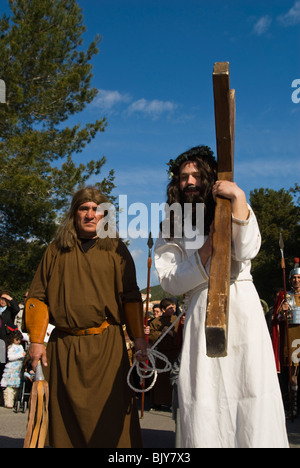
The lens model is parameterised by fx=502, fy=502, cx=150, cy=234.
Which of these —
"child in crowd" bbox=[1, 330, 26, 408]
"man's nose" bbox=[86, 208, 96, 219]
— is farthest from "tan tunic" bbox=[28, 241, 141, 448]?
"child in crowd" bbox=[1, 330, 26, 408]

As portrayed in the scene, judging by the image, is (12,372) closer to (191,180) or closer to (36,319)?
(36,319)

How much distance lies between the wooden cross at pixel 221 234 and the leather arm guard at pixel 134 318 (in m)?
1.36

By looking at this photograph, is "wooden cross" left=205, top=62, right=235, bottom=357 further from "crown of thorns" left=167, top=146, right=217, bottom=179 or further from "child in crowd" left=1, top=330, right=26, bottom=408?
"child in crowd" left=1, top=330, right=26, bottom=408

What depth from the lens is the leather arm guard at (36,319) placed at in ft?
10.9

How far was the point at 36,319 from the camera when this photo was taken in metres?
3.36

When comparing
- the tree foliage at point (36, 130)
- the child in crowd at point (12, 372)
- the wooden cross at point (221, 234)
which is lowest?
the child in crowd at point (12, 372)

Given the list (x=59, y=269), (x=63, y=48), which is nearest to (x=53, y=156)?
(x=63, y=48)

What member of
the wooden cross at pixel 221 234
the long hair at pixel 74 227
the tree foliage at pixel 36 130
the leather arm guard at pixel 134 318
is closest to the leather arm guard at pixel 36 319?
the long hair at pixel 74 227

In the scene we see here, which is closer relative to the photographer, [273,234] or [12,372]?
[12,372]

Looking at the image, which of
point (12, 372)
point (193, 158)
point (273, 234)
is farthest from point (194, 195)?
point (273, 234)

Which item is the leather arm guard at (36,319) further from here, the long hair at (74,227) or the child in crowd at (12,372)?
the child in crowd at (12,372)

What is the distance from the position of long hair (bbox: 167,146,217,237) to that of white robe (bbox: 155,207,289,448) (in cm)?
41

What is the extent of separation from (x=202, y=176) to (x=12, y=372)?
21.9 feet
